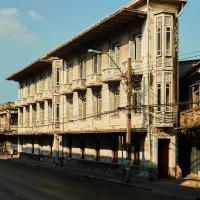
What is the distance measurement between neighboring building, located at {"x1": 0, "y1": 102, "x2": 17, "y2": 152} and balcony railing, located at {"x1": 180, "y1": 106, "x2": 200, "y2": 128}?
53.3 meters

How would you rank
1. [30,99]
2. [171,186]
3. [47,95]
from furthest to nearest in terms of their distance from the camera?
[30,99]
[47,95]
[171,186]

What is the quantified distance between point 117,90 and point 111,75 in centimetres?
150

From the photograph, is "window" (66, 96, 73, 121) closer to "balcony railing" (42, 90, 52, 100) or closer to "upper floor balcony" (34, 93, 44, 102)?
"balcony railing" (42, 90, 52, 100)

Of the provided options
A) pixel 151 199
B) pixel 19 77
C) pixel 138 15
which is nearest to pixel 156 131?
pixel 138 15

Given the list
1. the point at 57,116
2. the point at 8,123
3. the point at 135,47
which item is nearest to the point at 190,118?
the point at 135,47

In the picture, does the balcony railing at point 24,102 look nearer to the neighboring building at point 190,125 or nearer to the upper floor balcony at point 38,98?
the upper floor balcony at point 38,98

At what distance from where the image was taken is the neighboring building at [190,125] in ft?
106

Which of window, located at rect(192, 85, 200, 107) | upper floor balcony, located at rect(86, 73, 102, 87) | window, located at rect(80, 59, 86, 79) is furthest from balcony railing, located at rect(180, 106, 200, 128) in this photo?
window, located at rect(80, 59, 86, 79)

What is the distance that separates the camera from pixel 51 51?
171 feet

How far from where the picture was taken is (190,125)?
31.6 m

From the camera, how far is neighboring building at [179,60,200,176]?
32188 millimetres

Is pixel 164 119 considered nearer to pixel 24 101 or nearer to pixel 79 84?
pixel 79 84

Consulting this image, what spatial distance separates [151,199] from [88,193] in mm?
3621

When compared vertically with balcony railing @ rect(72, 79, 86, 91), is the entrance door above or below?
below
